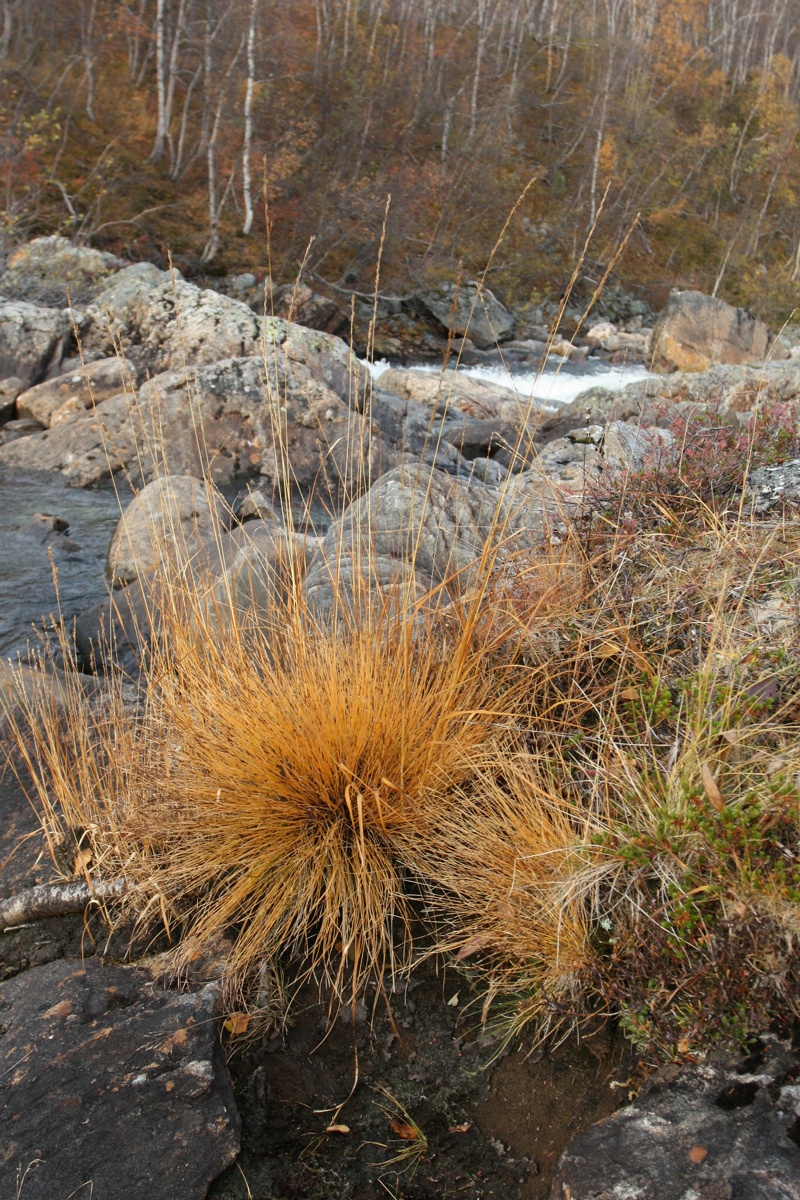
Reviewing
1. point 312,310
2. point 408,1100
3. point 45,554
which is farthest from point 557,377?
point 408,1100

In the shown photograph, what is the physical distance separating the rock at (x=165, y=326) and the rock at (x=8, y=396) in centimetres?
122

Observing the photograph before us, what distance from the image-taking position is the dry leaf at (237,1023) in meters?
2.20

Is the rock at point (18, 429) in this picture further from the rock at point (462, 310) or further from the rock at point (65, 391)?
the rock at point (462, 310)

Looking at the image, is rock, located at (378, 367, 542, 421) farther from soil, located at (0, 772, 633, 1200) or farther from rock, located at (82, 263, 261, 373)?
soil, located at (0, 772, 633, 1200)

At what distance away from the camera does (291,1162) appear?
6.34 ft

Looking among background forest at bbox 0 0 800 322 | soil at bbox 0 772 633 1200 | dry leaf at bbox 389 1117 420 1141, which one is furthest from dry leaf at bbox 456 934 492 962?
background forest at bbox 0 0 800 322

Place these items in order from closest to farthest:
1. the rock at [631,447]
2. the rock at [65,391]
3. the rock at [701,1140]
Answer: the rock at [701,1140] → the rock at [631,447] → the rock at [65,391]

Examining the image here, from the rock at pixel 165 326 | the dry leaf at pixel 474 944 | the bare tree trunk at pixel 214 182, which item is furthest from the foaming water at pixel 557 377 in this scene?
the dry leaf at pixel 474 944

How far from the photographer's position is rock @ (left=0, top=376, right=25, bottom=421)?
1005cm

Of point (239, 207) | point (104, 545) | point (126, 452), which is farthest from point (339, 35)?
point (104, 545)

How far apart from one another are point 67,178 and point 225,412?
16.6 m

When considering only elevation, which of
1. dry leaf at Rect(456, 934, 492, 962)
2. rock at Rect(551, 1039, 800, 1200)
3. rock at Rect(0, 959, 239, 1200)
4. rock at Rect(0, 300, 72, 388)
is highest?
rock at Rect(551, 1039, 800, 1200)

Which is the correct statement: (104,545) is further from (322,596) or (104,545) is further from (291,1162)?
(291,1162)

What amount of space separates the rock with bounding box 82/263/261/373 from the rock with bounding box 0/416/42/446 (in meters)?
1.50
